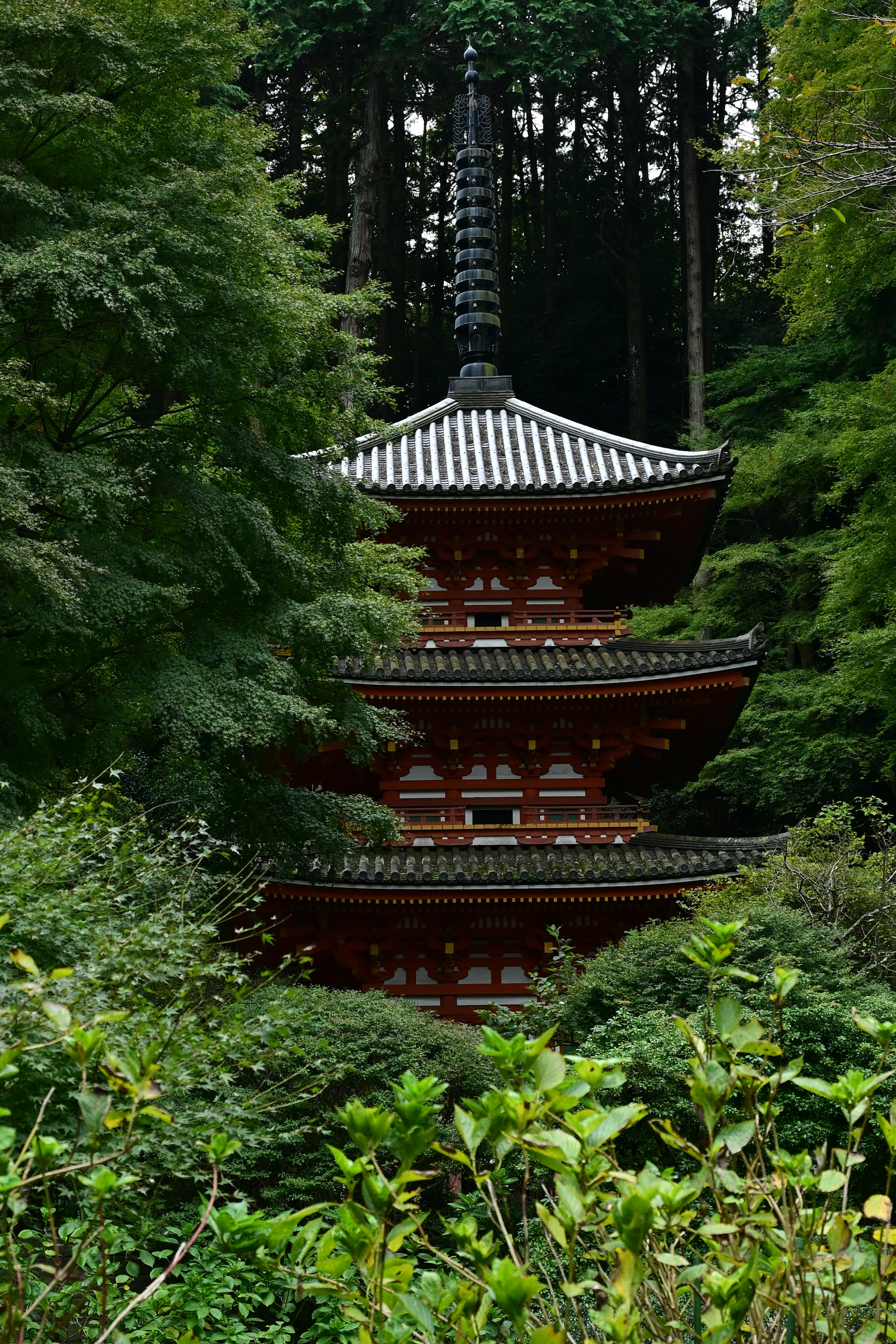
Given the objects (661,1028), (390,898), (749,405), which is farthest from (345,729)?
(749,405)

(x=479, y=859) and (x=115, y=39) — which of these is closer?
(x=115, y=39)

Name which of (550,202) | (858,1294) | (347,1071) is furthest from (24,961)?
(550,202)

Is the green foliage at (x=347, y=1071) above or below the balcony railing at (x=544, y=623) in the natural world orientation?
below

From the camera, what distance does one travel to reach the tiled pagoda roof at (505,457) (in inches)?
542

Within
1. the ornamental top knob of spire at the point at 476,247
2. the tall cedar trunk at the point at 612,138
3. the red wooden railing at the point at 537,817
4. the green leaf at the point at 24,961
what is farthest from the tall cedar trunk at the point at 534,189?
the green leaf at the point at 24,961

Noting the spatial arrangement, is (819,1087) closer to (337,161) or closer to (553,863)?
(553,863)

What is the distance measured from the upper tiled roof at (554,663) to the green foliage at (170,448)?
2.01 m

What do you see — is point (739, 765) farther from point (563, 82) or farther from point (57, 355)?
point (563, 82)

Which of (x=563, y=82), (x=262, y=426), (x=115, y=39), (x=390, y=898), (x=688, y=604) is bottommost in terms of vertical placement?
(x=390, y=898)

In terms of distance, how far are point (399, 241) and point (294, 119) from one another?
13.9ft

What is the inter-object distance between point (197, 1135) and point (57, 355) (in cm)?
717

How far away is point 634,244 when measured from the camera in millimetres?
31266

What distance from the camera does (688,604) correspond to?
77.9 ft

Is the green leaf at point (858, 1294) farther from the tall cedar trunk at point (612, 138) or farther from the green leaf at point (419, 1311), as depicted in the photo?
the tall cedar trunk at point (612, 138)
